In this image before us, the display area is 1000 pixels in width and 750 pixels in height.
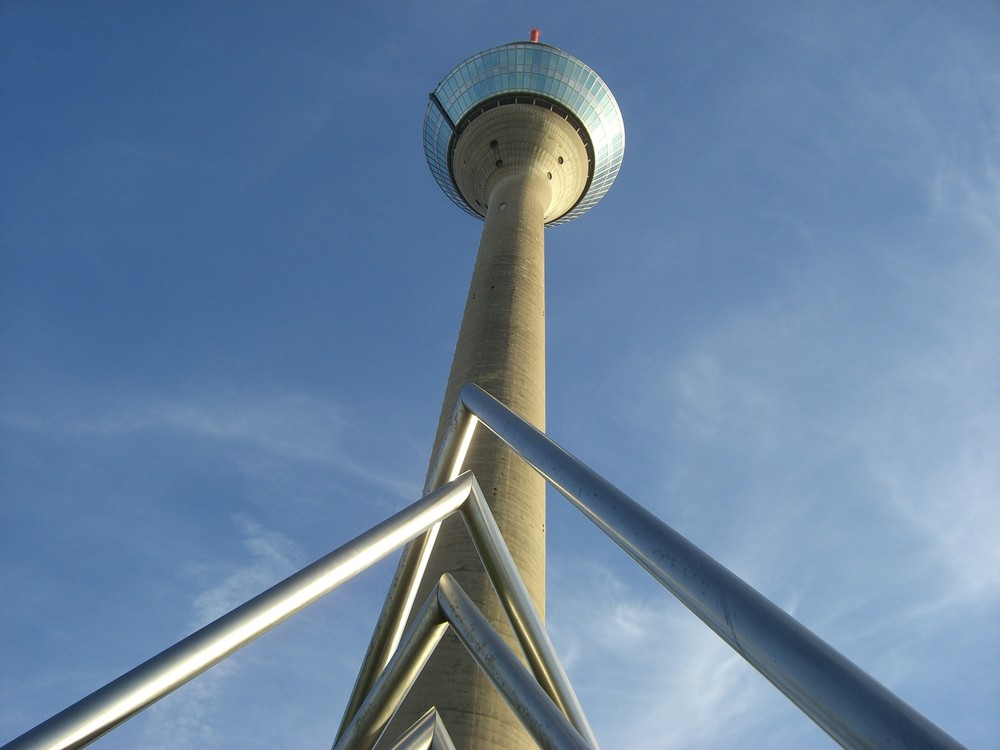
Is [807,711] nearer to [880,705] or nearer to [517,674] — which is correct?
[880,705]

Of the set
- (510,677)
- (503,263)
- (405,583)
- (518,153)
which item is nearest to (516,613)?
(510,677)

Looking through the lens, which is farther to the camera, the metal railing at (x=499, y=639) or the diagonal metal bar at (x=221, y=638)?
the diagonal metal bar at (x=221, y=638)

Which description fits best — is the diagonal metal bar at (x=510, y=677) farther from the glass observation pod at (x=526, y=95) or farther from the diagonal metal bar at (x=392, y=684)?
the glass observation pod at (x=526, y=95)

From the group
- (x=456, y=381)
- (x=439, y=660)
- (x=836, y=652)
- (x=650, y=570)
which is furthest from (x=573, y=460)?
(x=456, y=381)

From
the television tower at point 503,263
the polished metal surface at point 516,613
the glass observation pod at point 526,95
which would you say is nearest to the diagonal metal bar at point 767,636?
the polished metal surface at point 516,613

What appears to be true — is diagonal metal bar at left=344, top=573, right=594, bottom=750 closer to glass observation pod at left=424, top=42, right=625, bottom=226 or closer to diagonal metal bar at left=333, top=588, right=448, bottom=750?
diagonal metal bar at left=333, top=588, right=448, bottom=750

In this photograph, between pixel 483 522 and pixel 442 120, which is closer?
pixel 483 522

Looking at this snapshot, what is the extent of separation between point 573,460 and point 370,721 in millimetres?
3327

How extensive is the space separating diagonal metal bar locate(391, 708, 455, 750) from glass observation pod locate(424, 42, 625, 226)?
22.6m

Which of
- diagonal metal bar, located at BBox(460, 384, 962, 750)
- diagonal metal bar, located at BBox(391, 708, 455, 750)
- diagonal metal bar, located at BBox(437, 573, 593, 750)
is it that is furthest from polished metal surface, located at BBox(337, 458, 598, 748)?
diagonal metal bar, located at BBox(460, 384, 962, 750)

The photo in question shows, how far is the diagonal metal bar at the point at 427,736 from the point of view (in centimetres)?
811

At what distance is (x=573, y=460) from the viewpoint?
4.96 m

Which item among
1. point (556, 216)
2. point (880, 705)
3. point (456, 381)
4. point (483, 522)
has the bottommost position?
point (880, 705)

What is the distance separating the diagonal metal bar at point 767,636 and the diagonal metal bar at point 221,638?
1.72 meters
